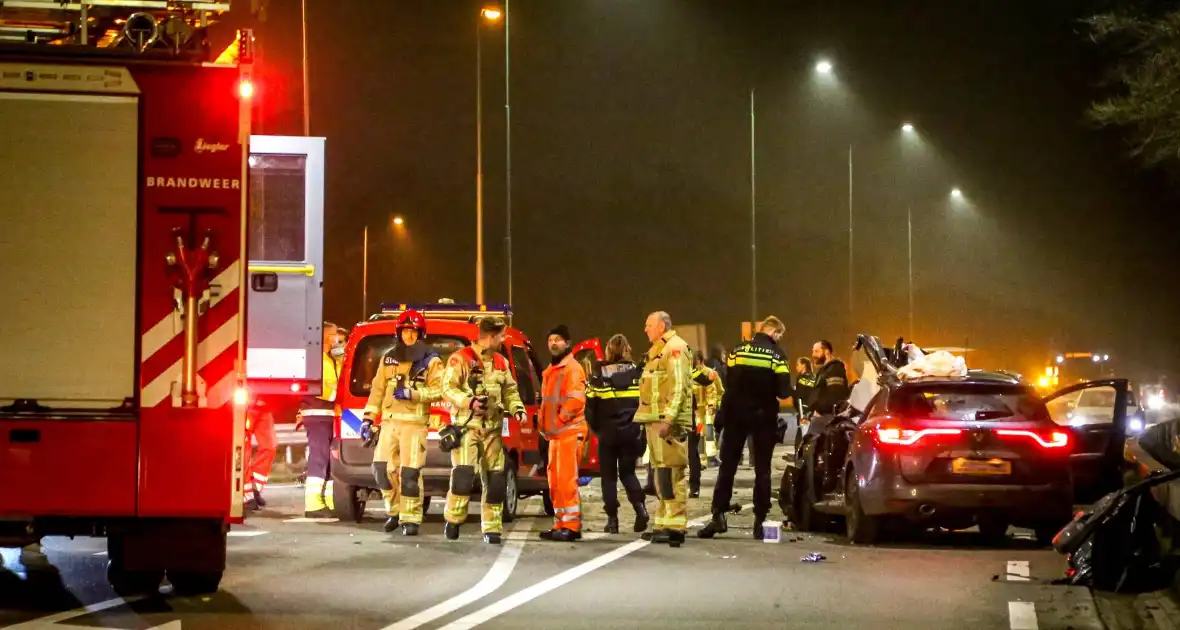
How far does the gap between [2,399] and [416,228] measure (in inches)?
1241

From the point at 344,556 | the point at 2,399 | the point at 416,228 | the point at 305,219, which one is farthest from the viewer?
the point at 416,228

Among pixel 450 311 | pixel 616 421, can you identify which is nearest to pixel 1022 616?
pixel 616 421

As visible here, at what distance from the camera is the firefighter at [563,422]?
12820 millimetres

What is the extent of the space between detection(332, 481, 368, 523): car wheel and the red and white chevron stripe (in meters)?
6.15

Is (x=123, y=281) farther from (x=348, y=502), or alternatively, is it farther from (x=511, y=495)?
(x=511, y=495)

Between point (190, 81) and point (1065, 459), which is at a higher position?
point (190, 81)

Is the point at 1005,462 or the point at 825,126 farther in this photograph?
the point at 825,126

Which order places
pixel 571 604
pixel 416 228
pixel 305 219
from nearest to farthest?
pixel 571 604 < pixel 305 219 < pixel 416 228

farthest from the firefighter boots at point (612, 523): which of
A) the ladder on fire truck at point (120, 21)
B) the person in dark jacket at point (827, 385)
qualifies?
the ladder on fire truck at point (120, 21)

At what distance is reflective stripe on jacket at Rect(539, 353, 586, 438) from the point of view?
1293 centimetres

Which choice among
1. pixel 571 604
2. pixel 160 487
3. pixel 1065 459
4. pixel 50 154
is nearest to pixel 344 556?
pixel 571 604

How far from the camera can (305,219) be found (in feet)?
43.3

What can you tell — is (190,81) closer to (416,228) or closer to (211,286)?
(211,286)

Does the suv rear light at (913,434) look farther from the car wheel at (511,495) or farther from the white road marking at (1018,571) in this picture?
the car wheel at (511,495)
